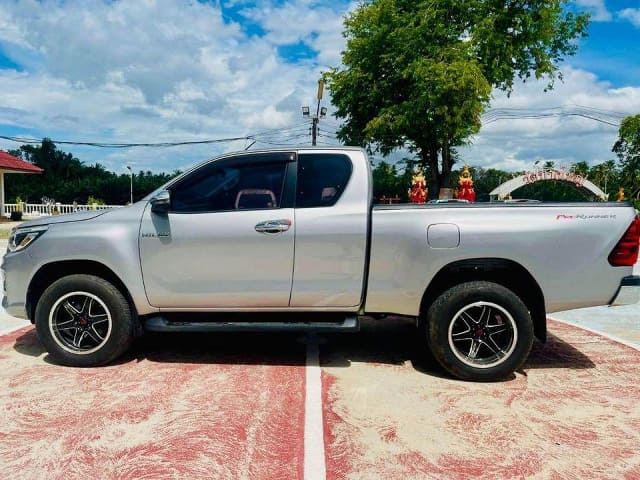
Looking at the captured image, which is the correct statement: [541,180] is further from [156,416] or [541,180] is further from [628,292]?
[156,416]

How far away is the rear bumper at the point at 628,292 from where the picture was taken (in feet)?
13.4

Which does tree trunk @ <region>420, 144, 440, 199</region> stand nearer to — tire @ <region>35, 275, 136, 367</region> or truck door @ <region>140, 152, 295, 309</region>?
truck door @ <region>140, 152, 295, 309</region>

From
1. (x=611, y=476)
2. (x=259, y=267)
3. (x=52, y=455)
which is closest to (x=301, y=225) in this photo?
(x=259, y=267)

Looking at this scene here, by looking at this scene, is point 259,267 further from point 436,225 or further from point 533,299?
point 533,299

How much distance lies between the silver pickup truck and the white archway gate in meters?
34.4

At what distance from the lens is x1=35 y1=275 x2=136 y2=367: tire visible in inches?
174

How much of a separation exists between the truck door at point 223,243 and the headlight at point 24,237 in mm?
970

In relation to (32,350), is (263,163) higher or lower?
higher

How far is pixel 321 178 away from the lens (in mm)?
4445

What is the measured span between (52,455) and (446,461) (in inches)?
90.5

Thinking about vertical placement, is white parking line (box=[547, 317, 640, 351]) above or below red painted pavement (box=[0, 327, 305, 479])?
above

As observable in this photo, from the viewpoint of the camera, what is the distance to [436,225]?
4.16 meters

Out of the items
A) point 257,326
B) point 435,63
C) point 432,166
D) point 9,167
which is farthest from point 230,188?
point 9,167

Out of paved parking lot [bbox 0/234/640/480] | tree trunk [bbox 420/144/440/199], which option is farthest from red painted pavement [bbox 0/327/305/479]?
tree trunk [bbox 420/144/440/199]
